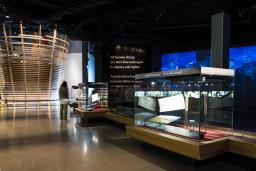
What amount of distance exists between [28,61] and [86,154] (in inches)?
482

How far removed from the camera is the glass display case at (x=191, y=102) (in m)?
4.31

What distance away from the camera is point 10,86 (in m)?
16.2

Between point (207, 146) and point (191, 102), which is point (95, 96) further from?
point (207, 146)

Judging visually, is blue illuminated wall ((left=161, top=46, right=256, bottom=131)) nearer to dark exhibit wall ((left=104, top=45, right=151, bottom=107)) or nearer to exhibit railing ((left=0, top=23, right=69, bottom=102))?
dark exhibit wall ((left=104, top=45, right=151, bottom=107))

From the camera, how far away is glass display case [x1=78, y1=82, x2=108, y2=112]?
30.6 feet

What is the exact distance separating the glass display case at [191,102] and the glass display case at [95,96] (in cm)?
400

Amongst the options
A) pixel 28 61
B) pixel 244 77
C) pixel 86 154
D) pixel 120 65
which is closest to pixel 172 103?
pixel 86 154

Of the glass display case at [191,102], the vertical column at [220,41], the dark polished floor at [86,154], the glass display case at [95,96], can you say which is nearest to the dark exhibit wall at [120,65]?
the glass display case at [95,96]

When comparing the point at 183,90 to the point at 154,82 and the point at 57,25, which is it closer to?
the point at 154,82

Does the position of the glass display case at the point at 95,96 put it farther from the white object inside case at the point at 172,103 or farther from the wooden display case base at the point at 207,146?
the wooden display case base at the point at 207,146

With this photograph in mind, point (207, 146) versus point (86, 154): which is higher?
point (207, 146)

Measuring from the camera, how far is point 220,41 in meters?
5.97

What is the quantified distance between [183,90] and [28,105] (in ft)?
48.5

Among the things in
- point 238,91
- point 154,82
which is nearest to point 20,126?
point 154,82
